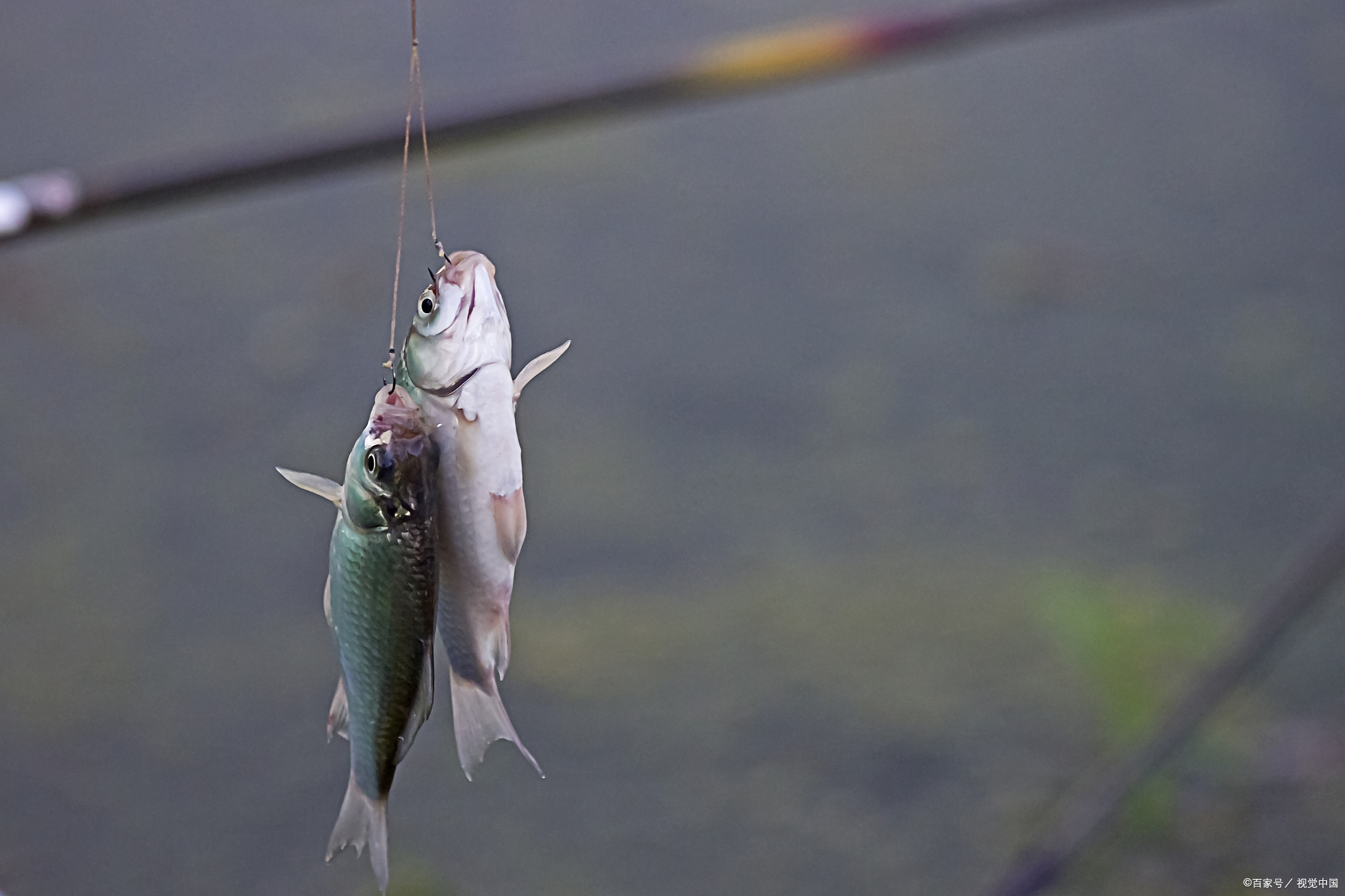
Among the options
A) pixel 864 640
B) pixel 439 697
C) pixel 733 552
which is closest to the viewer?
pixel 439 697

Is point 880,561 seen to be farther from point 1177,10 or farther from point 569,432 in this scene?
point 1177,10

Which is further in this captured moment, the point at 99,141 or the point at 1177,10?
the point at 1177,10

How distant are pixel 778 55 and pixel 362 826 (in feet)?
1.46

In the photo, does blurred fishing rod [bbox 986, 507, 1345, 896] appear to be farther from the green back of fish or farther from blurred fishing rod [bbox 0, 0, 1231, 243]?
the green back of fish

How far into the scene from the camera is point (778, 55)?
0.72m

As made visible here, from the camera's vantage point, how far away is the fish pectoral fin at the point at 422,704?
453mm


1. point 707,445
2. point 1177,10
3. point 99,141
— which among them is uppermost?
point 1177,10

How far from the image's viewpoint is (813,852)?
171 cm

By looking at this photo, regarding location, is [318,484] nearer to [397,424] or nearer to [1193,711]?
[397,424]

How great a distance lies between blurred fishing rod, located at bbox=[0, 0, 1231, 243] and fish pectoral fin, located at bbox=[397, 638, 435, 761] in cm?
29

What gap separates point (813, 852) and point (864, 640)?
40 cm

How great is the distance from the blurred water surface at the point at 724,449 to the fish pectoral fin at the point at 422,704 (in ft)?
3.81

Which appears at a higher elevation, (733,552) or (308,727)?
(733,552)

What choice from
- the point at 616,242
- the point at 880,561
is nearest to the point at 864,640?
the point at 880,561
